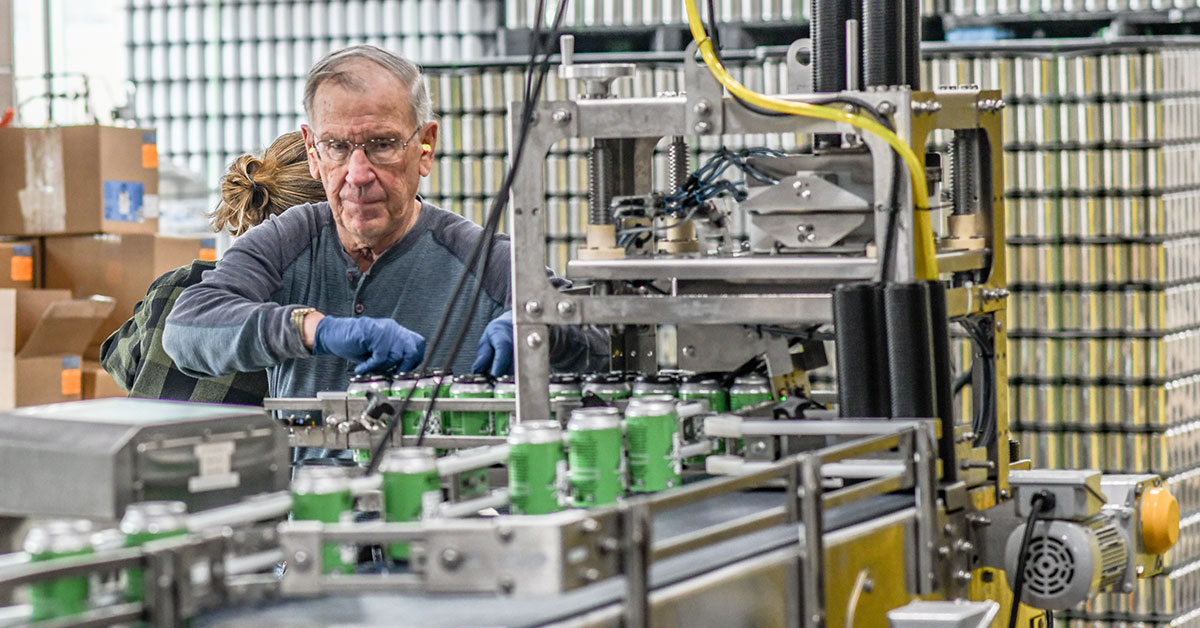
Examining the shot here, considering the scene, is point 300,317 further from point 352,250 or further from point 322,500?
point 322,500

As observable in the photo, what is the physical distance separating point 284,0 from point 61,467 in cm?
563

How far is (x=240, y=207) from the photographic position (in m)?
3.70

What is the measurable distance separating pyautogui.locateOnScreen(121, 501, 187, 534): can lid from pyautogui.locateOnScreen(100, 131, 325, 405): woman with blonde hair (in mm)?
1984

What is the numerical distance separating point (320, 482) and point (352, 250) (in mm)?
1560

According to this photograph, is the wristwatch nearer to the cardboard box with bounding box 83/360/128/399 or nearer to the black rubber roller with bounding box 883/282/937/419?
the black rubber roller with bounding box 883/282/937/419

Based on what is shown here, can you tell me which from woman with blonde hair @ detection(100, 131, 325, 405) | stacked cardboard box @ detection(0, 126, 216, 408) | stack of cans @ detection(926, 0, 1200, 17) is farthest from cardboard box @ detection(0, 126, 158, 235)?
stack of cans @ detection(926, 0, 1200, 17)

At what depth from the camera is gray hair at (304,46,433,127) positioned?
301cm

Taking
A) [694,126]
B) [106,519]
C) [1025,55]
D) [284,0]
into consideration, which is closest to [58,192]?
[284,0]

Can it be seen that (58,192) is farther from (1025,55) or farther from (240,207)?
(1025,55)

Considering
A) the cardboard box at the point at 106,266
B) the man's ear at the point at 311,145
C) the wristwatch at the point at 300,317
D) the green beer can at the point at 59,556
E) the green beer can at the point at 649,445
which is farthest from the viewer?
the cardboard box at the point at 106,266

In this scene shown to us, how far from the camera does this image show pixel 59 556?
1436mm

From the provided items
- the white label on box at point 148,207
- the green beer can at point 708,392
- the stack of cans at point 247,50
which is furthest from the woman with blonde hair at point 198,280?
the stack of cans at point 247,50

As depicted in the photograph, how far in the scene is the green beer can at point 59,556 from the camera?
1353 millimetres

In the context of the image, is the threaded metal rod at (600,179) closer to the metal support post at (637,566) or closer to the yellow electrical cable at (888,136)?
the yellow electrical cable at (888,136)
